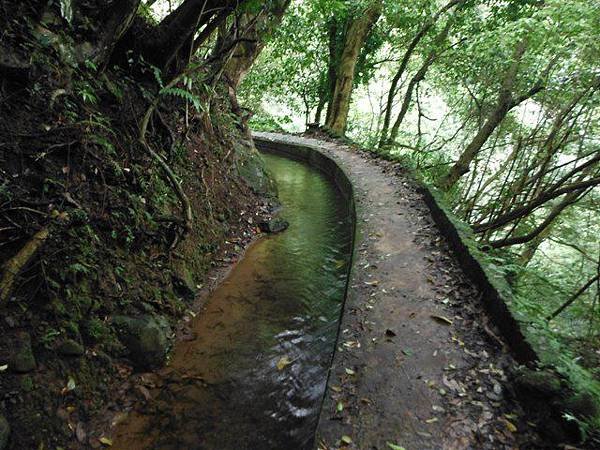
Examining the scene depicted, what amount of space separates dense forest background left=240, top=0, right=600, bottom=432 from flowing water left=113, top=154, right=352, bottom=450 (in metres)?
2.34

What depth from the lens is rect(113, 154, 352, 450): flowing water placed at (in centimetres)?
337

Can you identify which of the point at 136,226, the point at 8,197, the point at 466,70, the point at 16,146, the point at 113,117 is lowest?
the point at 136,226

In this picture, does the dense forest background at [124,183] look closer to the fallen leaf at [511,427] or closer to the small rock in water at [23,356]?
the small rock in water at [23,356]

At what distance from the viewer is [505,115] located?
10000mm

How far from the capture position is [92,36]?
14.2ft

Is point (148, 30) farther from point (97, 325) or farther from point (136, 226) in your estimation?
point (97, 325)

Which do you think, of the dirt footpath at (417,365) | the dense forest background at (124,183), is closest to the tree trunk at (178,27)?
the dense forest background at (124,183)

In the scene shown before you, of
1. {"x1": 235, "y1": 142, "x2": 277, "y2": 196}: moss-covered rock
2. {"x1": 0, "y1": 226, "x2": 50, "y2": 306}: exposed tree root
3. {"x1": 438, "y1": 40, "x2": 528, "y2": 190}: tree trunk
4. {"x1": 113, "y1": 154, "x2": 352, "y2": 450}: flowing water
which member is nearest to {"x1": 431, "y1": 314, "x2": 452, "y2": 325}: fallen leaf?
{"x1": 113, "y1": 154, "x2": 352, "y2": 450}: flowing water

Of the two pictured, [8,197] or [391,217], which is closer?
[8,197]

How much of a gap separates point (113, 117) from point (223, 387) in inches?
139

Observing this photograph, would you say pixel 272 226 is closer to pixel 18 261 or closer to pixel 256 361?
pixel 256 361

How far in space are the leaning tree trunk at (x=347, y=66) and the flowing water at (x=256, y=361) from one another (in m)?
11.9

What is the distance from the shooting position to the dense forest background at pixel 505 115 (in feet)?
22.0

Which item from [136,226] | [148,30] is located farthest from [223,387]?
[148,30]
